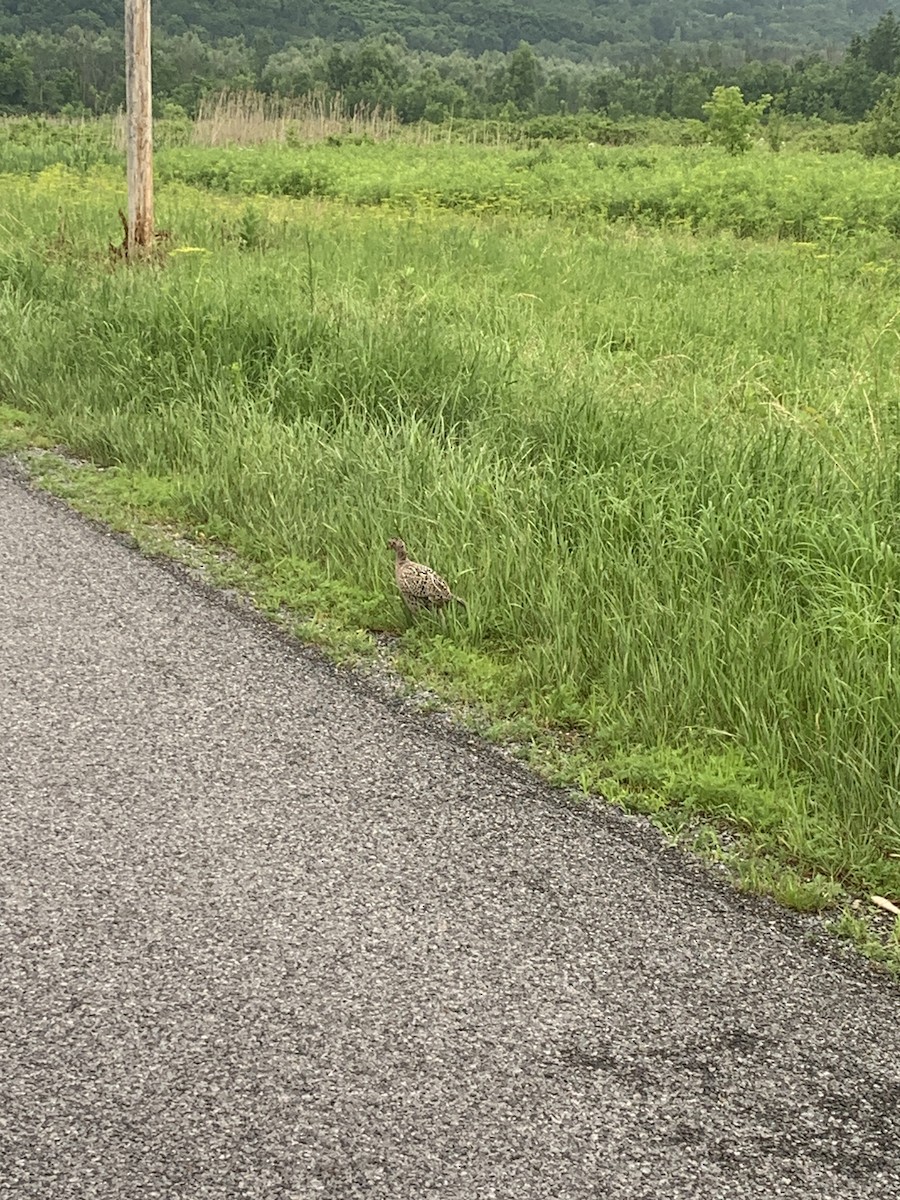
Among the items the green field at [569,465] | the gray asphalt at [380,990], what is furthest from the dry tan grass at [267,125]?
the gray asphalt at [380,990]

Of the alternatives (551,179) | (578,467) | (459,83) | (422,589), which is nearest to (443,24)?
(459,83)

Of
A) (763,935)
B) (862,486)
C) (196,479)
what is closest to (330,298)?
(196,479)

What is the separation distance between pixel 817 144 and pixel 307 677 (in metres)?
32.7

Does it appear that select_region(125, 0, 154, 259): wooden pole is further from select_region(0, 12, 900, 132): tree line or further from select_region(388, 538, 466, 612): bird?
select_region(0, 12, 900, 132): tree line

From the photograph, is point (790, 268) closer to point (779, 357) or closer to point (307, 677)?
point (779, 357)

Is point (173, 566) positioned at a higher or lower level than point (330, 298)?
lower

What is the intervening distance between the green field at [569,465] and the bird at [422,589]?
99mm

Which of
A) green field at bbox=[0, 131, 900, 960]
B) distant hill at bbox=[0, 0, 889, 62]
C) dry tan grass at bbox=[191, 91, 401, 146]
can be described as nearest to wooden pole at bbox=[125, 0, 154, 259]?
green field at bbox=[0, 131, 900, 960]

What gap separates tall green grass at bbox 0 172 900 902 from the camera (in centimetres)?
423

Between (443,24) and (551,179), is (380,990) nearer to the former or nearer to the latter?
(551,179)

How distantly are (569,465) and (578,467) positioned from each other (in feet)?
0.16

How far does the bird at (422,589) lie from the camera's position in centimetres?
→ 511

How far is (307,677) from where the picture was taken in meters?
4.87

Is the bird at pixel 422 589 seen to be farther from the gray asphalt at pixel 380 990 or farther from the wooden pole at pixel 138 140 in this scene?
the wooden pole at pixel 138 140
